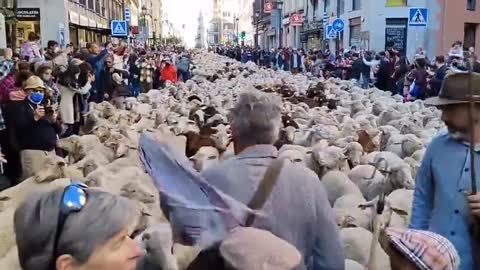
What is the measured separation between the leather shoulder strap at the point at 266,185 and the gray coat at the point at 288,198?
0.6 inches

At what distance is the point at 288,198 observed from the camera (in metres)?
2.59

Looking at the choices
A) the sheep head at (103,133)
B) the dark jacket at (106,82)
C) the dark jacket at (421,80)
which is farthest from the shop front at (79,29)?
the sheep head at (103,133)

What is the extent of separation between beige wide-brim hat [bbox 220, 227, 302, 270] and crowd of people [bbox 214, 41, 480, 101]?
4.59 feet

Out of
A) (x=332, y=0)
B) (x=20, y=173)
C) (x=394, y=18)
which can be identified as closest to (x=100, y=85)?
(x=20, y=173)

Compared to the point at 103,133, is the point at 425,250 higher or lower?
higher

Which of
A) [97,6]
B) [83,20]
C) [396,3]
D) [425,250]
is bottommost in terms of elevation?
[425,250]

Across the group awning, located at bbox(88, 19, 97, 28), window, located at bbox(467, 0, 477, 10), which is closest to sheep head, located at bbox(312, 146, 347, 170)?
window, located at bbox(467, 0, 477, 10)

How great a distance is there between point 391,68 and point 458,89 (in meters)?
16.7

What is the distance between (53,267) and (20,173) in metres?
6.68

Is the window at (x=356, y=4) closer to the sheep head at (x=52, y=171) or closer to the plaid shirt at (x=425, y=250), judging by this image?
the sheep head at (x=52, y=171)

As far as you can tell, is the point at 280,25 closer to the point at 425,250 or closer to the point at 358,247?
the point at 358,247

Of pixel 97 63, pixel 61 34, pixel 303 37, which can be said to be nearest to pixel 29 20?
pixel 61 34

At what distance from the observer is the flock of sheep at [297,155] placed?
460 cm

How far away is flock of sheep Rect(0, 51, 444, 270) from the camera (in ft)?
15.1
